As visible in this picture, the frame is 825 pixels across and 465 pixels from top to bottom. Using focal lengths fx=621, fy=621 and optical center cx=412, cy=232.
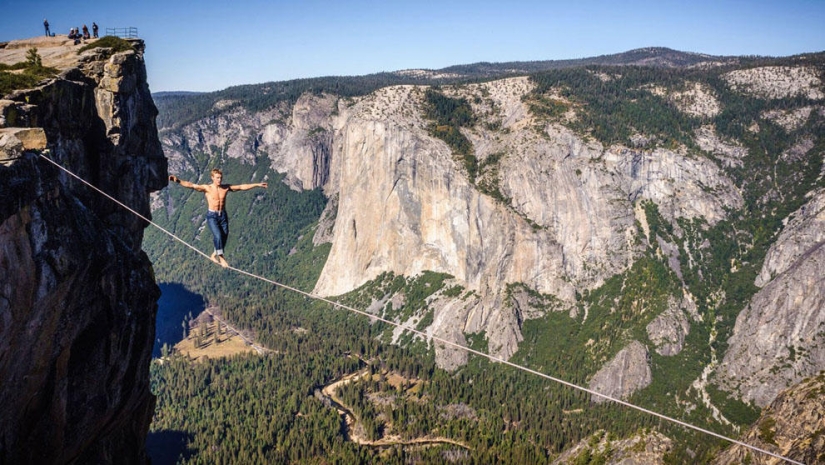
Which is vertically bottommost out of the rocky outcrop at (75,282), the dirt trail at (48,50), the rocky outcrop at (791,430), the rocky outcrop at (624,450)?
the rocky outcrop at (624,450)

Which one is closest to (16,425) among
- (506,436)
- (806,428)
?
(806,428)

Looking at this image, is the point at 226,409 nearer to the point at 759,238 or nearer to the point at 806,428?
the point at 806,428

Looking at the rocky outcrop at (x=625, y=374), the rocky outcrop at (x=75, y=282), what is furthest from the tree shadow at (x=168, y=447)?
the rocky outcrop at (x=625, y=374)

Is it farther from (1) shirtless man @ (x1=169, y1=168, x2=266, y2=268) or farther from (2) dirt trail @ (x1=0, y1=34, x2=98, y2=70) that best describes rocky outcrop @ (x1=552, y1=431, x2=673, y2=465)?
(2) dirt trail @ (x1=0, y1=34, x2=98, y2=70)

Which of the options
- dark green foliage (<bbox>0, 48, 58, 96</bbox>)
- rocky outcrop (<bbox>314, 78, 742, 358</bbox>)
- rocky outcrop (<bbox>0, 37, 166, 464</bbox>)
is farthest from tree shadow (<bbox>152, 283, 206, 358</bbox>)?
dark green foliage (<bbox>0, 48, 58, 96</bbox>)

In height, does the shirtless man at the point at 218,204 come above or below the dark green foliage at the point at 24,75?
below

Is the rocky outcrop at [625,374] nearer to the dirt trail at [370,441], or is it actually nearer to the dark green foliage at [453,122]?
the dirt trail at [370,441]
